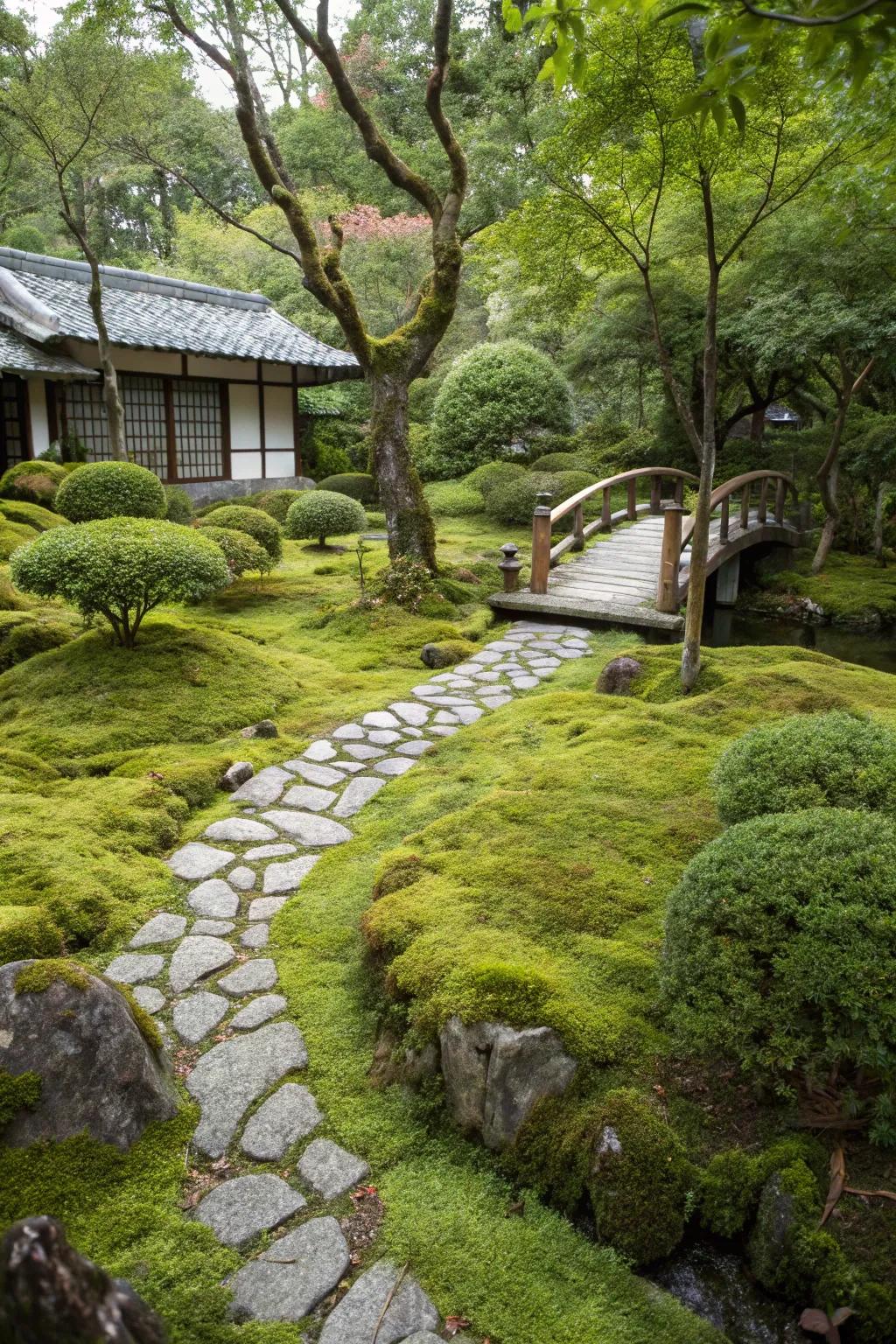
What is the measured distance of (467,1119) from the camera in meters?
3.00

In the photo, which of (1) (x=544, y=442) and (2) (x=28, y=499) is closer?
(2) (x=28, y=499)

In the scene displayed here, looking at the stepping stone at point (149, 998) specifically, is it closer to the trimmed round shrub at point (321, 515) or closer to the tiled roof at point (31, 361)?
the trimmed round shrub at point (321, 515)

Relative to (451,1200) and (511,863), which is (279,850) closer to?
(511,863)

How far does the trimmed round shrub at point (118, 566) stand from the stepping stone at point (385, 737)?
1.89m

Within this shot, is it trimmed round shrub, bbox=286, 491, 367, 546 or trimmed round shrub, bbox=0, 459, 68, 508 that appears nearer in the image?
trimmed round shrub, bbox=0, 459, 68, 508

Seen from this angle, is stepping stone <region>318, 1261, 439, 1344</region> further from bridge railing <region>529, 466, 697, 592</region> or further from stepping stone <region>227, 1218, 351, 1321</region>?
bridge railing <region>529, 466, 697, 592</region>

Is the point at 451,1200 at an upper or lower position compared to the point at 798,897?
lower

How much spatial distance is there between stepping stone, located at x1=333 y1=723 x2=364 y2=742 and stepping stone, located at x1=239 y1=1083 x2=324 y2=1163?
3.51 meters

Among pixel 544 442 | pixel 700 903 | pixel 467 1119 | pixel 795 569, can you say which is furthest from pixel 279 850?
pixel 544 442

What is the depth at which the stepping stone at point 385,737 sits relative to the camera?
6.55m

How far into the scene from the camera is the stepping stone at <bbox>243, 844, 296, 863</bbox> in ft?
15.8

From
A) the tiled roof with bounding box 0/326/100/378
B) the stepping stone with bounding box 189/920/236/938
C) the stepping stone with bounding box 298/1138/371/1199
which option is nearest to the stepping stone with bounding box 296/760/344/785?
the stepping stone with bounding box 189/920/236/938

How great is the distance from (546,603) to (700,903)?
828 centimetres

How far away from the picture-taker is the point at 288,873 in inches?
183
